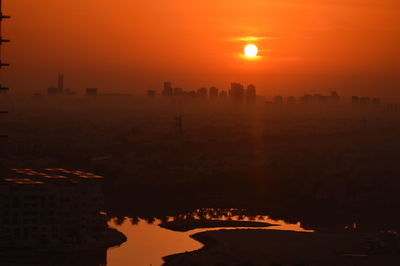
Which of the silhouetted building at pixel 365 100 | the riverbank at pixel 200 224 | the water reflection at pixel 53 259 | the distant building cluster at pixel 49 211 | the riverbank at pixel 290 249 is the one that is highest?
the silhouetted building at pixel 365 100

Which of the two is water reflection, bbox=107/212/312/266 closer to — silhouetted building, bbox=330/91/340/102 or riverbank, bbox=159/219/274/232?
riverbank, bbox=159/219/274/232

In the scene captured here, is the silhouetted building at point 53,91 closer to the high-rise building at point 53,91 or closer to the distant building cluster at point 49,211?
the high-rise building at point 53,91

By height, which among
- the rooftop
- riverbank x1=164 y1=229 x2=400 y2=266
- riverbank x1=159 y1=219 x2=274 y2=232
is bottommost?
riverbank x1=164 y1=229 x2=400 y2=266

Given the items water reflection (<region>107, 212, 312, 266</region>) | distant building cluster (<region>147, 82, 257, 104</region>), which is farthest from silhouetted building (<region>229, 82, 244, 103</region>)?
water reflection (<region>107, 212, 312, 266</region>)

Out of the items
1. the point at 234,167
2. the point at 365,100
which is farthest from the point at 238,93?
the point at 234,167

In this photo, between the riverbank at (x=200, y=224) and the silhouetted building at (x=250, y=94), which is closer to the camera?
the riverbank at (x=200, y=224)

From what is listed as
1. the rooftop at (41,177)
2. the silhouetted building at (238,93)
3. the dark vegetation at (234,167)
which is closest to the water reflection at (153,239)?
the dark vegetation at (234,167)
